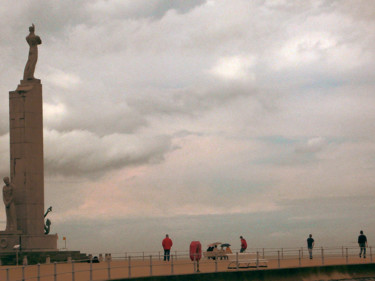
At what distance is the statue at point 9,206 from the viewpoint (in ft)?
152

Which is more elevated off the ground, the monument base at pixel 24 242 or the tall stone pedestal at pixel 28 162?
the tall stone pedestal at pixel 28 162

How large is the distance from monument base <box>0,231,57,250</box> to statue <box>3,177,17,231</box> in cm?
62

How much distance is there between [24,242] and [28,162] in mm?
5155

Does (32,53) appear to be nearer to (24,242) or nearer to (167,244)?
(24,242)

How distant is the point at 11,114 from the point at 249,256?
21.4 metres

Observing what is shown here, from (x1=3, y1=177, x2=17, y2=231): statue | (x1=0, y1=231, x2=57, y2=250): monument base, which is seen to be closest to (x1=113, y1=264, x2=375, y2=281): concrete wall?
(x1=0, y1=231, x2=57, y2=250): monument base

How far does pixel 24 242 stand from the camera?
46000 mm

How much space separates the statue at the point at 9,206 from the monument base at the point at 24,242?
623 millimetres

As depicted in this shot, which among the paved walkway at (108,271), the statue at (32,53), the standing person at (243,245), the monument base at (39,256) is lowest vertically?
the paved walkway at (108,271)

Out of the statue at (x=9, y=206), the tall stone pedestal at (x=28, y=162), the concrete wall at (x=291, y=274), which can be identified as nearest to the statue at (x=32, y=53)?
the tall stone pedestal at (x=28, y=162)

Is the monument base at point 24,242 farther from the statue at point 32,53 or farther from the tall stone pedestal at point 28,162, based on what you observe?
the statue at point 32,53

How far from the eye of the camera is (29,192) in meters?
47.3

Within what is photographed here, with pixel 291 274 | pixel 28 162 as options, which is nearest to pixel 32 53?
pixel 28 162

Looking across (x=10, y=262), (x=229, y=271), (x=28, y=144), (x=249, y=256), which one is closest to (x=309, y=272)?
(x=249, y=256)
